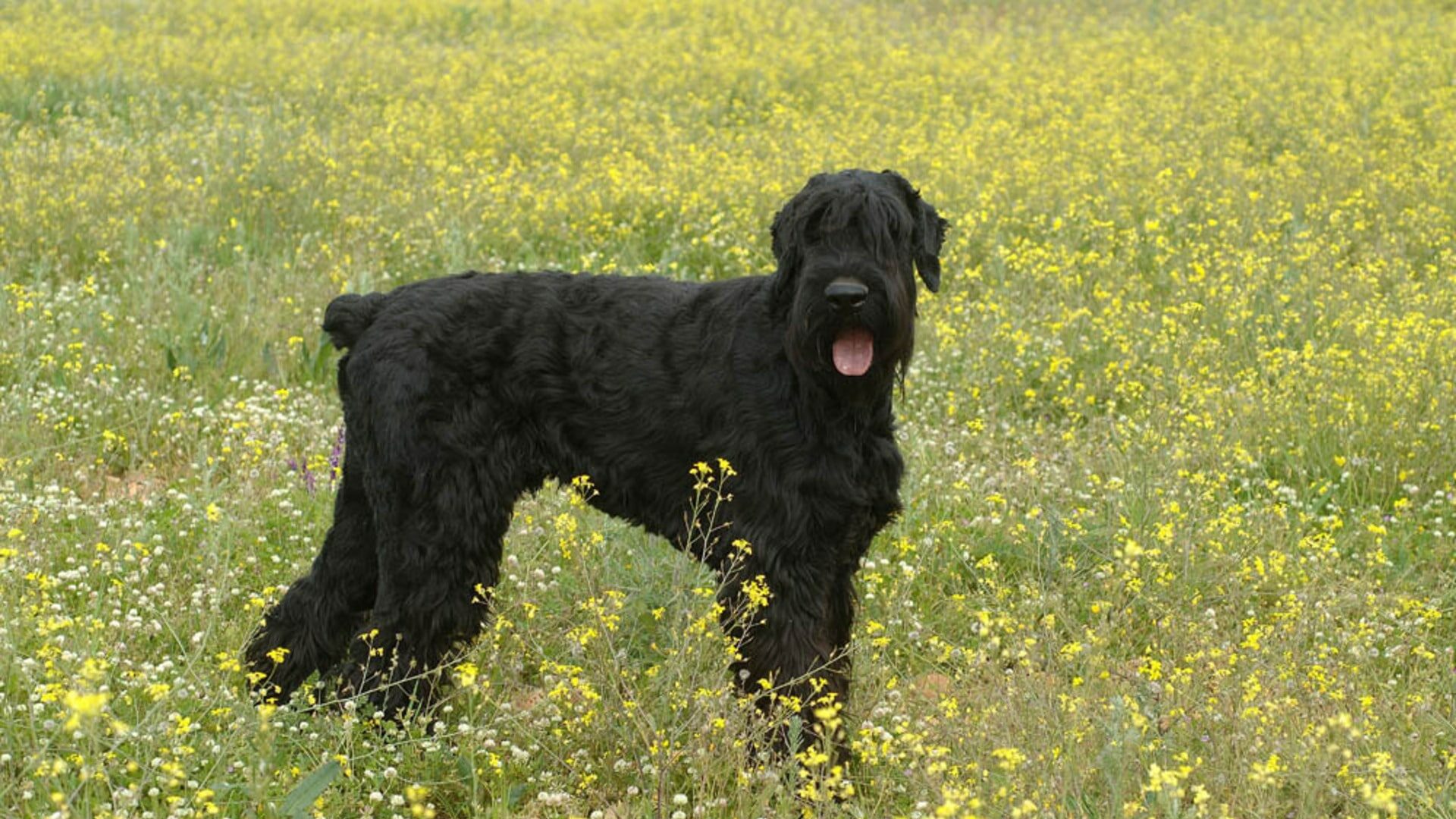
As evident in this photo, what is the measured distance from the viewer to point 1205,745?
4.13m

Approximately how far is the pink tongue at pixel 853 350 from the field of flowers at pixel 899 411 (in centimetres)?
78

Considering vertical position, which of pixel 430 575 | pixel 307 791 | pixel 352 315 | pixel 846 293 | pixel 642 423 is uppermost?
pixel 846 293

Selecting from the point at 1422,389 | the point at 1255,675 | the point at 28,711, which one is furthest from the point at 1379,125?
the point at 28,711

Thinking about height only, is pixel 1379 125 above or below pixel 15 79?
above

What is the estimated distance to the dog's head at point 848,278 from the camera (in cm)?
412

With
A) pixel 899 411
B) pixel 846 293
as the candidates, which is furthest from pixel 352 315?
pixel 899 411

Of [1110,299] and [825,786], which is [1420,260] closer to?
[1110,299]

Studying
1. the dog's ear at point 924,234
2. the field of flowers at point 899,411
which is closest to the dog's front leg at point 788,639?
the field of flowers at point 899,411

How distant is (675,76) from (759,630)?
35.7 ft

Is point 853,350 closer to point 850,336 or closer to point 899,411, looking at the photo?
point 850,336

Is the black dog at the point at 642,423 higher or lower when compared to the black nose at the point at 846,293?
lower

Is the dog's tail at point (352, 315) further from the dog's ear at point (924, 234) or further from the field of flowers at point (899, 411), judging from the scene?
Answer: the dog's ear at point (924, 234)

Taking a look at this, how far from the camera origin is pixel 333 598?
16.0 feet

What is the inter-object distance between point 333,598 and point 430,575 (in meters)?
0.55
